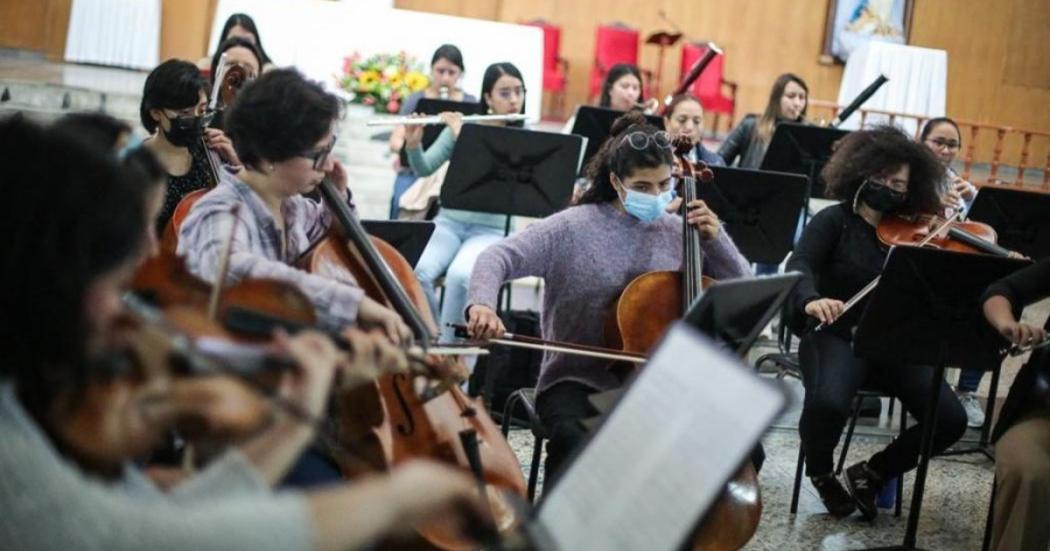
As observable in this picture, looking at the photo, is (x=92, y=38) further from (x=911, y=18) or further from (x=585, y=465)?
(x=585, y=465)

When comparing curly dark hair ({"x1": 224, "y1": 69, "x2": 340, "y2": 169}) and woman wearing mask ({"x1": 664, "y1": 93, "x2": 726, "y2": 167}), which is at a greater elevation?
woman wearing mask ({"x1": 664, "y1": 93, "x2": 726, "y2": 167})

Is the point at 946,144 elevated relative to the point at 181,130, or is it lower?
elevated

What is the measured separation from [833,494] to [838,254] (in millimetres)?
709

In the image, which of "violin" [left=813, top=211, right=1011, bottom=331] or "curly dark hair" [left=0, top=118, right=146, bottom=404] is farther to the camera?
"violin" [left=813, top=211, right=1011, bottom=331]

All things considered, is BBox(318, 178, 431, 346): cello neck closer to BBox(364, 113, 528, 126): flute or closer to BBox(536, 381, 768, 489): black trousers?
BBox(536, 381, 768, 489): black trousers

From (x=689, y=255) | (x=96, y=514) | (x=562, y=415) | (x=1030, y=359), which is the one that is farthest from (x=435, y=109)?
(x=96, y=514)

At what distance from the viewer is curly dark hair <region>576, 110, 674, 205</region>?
120 inches

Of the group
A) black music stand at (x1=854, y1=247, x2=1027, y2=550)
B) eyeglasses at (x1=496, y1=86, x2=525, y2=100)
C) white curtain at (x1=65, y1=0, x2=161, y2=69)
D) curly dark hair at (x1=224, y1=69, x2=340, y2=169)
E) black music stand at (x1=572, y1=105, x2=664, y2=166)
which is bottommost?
black music stand at (x1=854, y1=247, x2=1027, y2=550)

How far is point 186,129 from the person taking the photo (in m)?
3.31

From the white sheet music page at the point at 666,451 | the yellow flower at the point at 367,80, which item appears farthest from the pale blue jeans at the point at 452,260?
the yellow flower at the point at 367,80

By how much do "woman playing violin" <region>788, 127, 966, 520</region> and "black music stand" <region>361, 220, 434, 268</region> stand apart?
42.5 inches

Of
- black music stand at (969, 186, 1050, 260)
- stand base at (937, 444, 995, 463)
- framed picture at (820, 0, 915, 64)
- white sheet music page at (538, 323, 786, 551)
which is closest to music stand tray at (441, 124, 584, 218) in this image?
black music stand at (969, 186, 1050, 260)

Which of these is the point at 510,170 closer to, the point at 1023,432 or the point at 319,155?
the point at 319,155

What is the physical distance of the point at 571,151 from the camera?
443cm
